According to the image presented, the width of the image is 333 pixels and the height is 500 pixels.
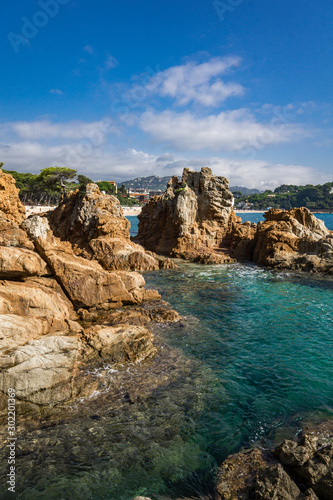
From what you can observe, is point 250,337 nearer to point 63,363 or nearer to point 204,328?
point 204,328

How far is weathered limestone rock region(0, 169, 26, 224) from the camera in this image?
21156mm

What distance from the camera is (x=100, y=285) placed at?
1647cm

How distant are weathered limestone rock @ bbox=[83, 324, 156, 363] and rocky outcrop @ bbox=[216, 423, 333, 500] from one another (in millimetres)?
5351

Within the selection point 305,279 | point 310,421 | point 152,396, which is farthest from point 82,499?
point 305,279

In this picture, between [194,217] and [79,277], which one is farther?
[194,217]

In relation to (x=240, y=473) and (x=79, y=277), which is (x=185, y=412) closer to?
(x=240, y=473)

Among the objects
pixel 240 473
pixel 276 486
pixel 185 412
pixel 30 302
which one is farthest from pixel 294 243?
pixel 276 486

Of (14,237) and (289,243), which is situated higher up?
(14,237)

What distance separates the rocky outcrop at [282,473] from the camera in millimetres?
5656

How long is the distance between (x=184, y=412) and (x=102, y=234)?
912 inches

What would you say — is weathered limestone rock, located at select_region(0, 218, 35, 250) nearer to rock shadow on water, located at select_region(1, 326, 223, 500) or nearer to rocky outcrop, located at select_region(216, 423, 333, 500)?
rock shadow on water, located at select_region(1, 326, 223, 500)

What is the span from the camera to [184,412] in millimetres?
8578

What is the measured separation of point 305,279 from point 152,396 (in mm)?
21856

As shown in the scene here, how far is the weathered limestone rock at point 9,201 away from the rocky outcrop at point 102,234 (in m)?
7.28
